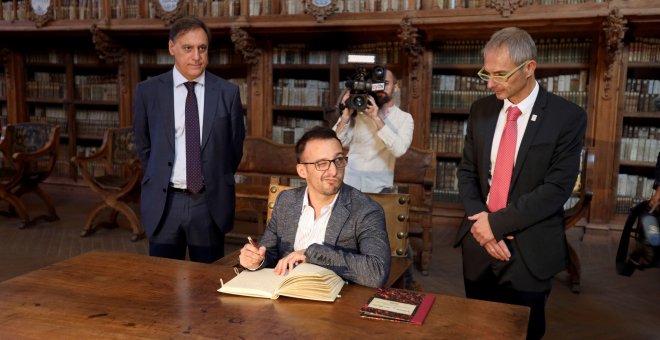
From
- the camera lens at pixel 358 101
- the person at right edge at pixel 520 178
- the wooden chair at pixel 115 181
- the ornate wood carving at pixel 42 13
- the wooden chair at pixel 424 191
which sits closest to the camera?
the person at right edge at pixel 520 178

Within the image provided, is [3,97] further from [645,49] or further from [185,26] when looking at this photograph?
[645,49]

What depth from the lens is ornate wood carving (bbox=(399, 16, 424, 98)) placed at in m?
5.15

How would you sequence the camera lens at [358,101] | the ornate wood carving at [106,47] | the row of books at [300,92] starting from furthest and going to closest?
the ornate wood carving at [106,47]
the row of books at [300,92]
the camera lens at [358,101]

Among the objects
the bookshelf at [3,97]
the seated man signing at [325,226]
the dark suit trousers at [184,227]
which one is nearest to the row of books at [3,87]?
the bookshelf at [3,97]

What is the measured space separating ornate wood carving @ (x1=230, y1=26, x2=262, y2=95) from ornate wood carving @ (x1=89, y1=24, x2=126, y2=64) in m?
1.53

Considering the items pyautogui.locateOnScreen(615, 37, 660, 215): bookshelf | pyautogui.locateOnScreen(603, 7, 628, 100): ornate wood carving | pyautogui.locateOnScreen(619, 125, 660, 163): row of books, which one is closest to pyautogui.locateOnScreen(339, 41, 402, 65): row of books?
pyautogui.locateOnScreen(603, 7, 628, 100): ornate wood carving

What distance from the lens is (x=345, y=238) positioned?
194 centimetres

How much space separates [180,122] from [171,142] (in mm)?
106

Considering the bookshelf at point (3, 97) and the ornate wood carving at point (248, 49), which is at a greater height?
the ornate wood carving at point (248, 49)

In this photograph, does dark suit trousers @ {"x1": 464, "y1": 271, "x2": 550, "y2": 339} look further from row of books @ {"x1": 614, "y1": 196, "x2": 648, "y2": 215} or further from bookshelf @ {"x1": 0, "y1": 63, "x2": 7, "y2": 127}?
bookshelf @ {"x1": 0, "y1": 63, "x2": 7, "y2": 127}

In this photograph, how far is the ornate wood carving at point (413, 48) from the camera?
16.9 feet

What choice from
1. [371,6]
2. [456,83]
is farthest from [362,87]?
[456,83]

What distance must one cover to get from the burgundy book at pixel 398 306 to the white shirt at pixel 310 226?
15.3 inches

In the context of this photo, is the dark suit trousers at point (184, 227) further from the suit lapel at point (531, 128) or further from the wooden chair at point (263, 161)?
the wooden chair at point (263, 161)
